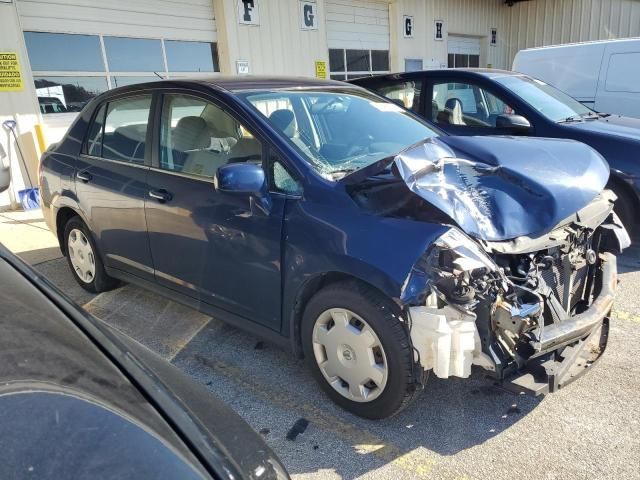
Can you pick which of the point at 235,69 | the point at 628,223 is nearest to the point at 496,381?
the point at 628,223

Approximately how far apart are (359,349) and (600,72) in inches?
265

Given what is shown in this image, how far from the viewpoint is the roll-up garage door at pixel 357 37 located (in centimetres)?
1166

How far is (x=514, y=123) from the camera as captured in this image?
4852 millimetres

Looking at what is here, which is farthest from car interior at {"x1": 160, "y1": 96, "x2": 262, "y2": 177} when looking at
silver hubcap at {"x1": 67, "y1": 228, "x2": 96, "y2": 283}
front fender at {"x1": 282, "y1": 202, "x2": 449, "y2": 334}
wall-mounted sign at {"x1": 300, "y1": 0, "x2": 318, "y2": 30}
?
wall-mounted sign at {"x1": 300, "y1": 0, "x2": 318, "y2": 30}

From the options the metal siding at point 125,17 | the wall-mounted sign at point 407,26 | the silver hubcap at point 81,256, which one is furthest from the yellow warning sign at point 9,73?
the wall-mounted sign at point 407,26

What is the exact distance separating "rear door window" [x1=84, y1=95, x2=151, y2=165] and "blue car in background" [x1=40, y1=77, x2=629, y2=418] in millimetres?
29

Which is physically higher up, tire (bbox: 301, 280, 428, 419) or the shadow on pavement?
tire (bbox: 301, 280, 428, 419)

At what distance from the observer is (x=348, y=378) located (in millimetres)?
2512

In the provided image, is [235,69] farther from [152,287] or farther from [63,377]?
[63,377]

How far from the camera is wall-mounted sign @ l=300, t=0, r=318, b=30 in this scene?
10677 mm

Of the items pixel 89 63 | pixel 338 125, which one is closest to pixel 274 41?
pixel 89 63

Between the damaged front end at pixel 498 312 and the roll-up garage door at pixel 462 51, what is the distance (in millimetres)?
14458

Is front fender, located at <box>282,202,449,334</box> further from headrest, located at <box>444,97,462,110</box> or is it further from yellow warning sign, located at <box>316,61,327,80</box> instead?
yellow warning sign, located at <box>316,61,327,80</box>

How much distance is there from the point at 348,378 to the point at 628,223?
3.52m
